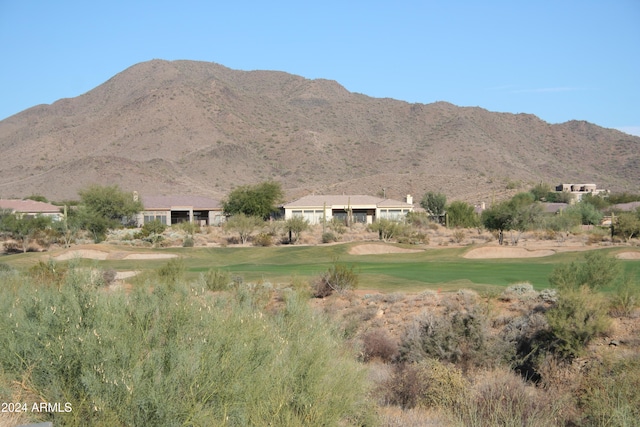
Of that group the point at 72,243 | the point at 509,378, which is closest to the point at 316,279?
the point at 509,378

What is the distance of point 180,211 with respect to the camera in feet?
282

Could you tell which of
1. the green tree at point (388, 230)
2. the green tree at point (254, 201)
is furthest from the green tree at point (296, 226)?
the green tree at point (254, 201)

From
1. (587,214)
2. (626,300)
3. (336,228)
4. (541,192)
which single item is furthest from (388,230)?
(541,192)

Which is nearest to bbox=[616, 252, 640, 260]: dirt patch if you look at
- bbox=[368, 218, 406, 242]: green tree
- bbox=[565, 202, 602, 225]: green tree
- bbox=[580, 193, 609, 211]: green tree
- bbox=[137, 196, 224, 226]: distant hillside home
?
bbox=[368, 218, 406, 242]: green tree

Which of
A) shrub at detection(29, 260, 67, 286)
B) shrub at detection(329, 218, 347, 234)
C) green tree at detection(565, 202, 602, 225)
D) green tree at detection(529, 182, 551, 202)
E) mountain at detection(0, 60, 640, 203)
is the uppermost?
mountain at detection(0, 60, 640, 203)

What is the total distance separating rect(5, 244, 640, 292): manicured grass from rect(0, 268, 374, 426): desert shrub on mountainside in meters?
17.5

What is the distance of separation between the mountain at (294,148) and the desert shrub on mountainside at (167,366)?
313 feet

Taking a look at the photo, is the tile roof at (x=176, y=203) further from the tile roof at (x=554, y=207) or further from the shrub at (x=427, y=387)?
the shrub at (x=427, y=387)

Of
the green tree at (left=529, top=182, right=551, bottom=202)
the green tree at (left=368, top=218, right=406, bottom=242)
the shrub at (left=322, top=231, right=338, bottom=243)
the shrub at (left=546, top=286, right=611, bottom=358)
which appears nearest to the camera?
the shrub at (left=546, top=286, right=611, bottom=358)

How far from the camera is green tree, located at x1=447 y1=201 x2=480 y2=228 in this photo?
261 feet

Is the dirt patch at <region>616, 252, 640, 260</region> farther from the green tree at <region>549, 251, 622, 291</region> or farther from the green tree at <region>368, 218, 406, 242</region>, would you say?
the green tree at <region>368, 218, 406, 242</region>

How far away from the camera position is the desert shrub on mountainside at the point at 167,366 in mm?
7922

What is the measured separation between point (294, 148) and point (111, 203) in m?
60.4

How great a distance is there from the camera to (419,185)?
113188mm
